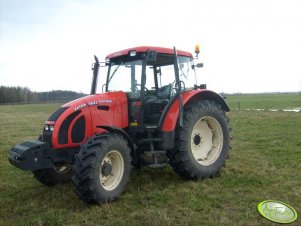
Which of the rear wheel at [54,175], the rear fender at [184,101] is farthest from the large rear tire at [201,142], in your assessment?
the rear wheel at [54,175]

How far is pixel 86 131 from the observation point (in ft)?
18.5

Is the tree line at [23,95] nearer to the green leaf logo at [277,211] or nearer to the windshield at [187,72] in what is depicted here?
the windshield at [187,72]

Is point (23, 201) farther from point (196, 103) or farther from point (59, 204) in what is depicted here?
point (196, 103)

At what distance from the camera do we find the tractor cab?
6.24m

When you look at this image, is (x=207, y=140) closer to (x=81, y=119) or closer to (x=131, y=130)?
(x=131, y=130)

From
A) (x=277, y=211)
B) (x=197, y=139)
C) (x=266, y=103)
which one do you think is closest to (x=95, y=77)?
(x=197, y=139)

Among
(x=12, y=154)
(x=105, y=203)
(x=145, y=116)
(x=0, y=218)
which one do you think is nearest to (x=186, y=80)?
→ (x=145, y=116)

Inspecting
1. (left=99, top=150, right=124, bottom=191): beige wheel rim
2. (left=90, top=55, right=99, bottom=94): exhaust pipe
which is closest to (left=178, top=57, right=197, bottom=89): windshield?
(left=90, top=55, right=99, bottom=94): exhaust pipe

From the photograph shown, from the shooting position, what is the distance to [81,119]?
5.58 m

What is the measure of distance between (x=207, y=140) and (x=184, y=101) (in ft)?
3.92

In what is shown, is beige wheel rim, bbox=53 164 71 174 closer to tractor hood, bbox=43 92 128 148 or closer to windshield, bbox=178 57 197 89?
tractor hood, bbox=43 92 128 148

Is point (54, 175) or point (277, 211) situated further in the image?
point (54, 175)

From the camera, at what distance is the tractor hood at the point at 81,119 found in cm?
542

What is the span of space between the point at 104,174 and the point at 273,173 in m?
3.51
